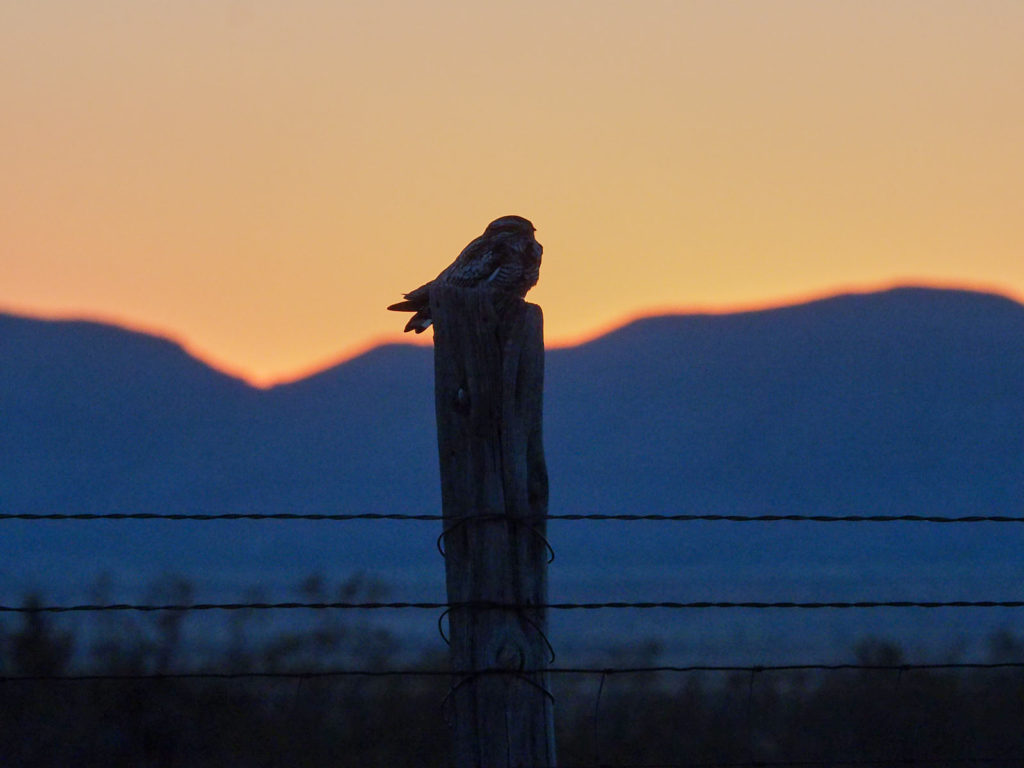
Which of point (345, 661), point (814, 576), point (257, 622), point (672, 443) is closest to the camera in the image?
point (345, 661)

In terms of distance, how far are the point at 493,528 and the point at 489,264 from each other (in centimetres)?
166

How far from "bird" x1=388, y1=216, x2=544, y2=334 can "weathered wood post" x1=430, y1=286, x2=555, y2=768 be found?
2.27 ft

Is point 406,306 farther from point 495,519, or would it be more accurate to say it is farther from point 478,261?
point 495,519

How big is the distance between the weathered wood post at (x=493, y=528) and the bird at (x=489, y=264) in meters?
0.69

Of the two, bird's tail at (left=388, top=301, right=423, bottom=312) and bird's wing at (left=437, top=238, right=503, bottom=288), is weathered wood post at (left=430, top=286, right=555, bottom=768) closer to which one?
bird's wing at (left=437, top=238, right=503, bottom=288)

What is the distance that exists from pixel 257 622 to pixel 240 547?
190 ft

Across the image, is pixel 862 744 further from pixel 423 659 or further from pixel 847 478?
pixel 847 478

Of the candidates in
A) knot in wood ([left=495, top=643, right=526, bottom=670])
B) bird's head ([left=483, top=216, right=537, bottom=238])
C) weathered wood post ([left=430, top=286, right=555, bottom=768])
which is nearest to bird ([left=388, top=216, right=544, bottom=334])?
bird's head ([left=483, top=216, right=537, bottom=238])

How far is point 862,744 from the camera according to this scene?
1244 cm

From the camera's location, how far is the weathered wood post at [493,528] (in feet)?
13.5

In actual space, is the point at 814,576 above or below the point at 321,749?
above

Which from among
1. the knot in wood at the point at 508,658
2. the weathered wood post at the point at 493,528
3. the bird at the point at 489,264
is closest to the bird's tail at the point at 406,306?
the bird at the point at 489,264

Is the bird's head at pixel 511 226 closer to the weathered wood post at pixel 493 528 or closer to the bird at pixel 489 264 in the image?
the bird at pixel 489 264

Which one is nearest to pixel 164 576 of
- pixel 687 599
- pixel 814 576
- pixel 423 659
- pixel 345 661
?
pixel 345 661
